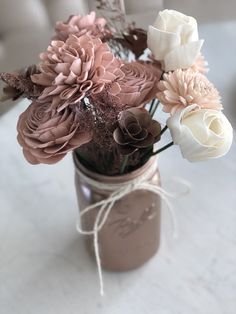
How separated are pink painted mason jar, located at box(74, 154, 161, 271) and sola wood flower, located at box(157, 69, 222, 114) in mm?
128

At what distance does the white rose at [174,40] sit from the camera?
1.50 feet

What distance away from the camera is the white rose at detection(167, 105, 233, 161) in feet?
1.37

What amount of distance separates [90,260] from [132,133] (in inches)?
→ 11.6

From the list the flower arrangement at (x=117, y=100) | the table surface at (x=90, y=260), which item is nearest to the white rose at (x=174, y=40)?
the flower arrangement at (x=117, y=100)

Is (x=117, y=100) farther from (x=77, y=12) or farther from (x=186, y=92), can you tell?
(x=77, y=12)

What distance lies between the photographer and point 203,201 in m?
0.71

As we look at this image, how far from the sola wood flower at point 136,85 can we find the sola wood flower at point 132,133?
2 cm

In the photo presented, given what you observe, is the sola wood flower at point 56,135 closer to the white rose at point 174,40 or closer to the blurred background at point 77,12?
the white rose at point 174,40

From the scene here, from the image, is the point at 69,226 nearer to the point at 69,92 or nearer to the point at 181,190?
the point at 181,190

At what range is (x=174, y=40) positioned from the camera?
1.51ft

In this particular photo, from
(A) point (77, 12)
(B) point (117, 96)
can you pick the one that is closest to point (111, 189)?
(B) point (117, 96)

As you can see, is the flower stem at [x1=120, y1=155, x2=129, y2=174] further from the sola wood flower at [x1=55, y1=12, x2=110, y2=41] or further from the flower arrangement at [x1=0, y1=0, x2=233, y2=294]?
the sola wood flower at [x1=55, y1=12, x2=110, y2=41]

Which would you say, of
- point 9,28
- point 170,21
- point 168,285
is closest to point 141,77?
point 170,21

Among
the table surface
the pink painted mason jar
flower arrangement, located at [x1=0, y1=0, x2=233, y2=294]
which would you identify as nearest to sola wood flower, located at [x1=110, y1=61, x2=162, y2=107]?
flower arrangement, located at [x1=0, y1=0, x2=233, y2=294]
